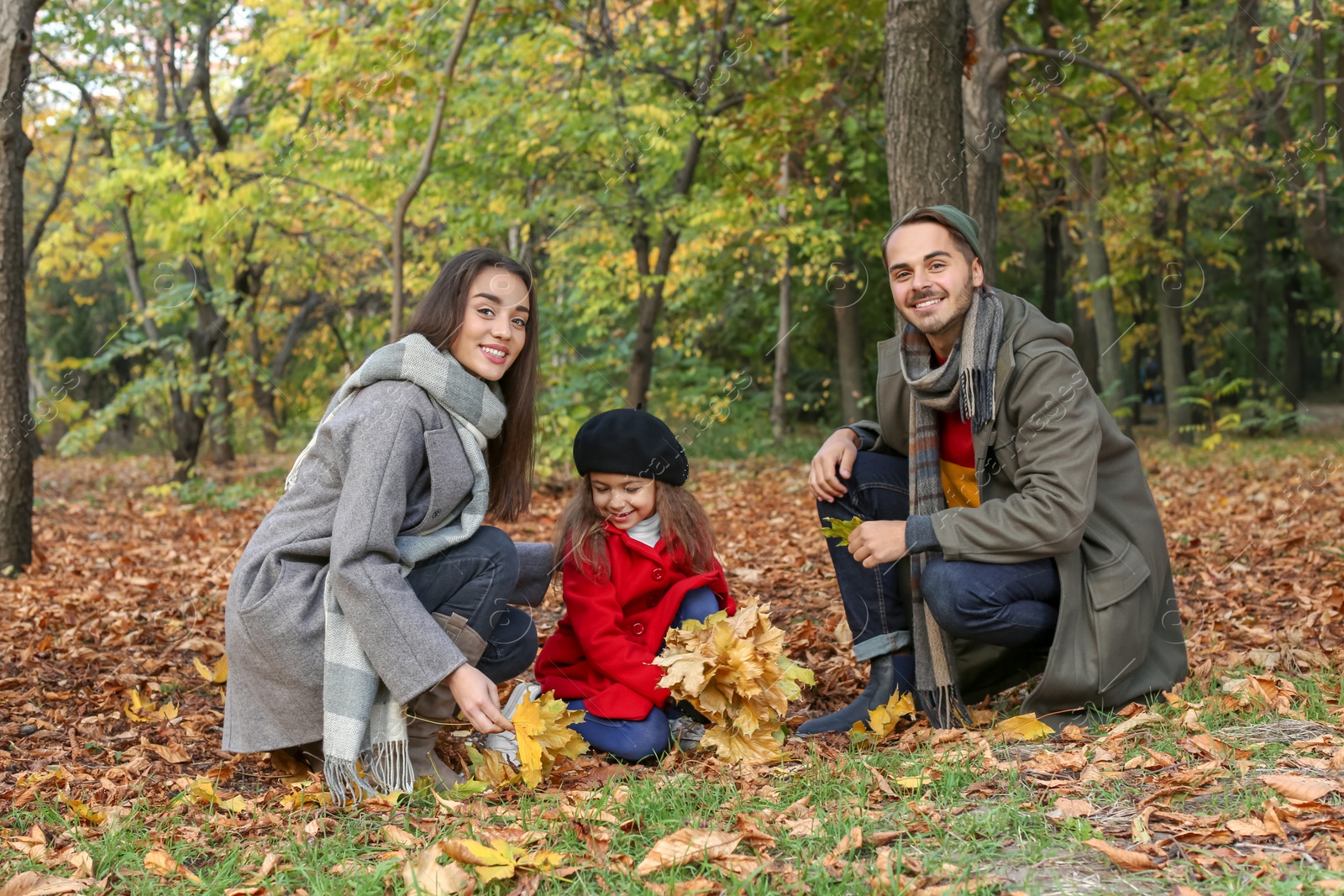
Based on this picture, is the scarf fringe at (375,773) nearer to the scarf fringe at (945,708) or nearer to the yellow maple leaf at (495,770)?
the yellow maple leaf at (495,770)

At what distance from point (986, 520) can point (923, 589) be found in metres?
0.29

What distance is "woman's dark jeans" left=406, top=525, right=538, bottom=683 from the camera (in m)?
2.86

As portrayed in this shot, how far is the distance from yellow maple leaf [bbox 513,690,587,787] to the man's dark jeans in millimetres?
966

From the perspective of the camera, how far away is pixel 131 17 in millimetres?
10109

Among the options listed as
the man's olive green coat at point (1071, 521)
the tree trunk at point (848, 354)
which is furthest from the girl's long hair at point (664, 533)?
the tree trunk at point (848, 354)

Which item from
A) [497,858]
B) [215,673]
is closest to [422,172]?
[215,673]

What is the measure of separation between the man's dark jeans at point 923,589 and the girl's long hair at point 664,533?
411 mm

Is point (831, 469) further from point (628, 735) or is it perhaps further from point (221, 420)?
point (221, 420)

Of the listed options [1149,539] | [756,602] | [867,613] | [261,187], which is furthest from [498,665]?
[261,187]

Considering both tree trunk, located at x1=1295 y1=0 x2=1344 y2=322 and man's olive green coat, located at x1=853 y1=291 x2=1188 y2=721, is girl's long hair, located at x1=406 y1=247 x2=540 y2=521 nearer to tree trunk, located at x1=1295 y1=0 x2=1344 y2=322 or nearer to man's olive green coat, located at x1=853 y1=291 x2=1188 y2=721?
man's olive green coat, located at x1=853 y1=291 x2=1188 y2=721

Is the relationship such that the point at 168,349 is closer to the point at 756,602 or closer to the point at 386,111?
the point at 386,111

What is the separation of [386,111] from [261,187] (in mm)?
1345

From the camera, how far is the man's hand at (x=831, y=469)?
3309 mm

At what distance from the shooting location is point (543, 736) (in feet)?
9.21
